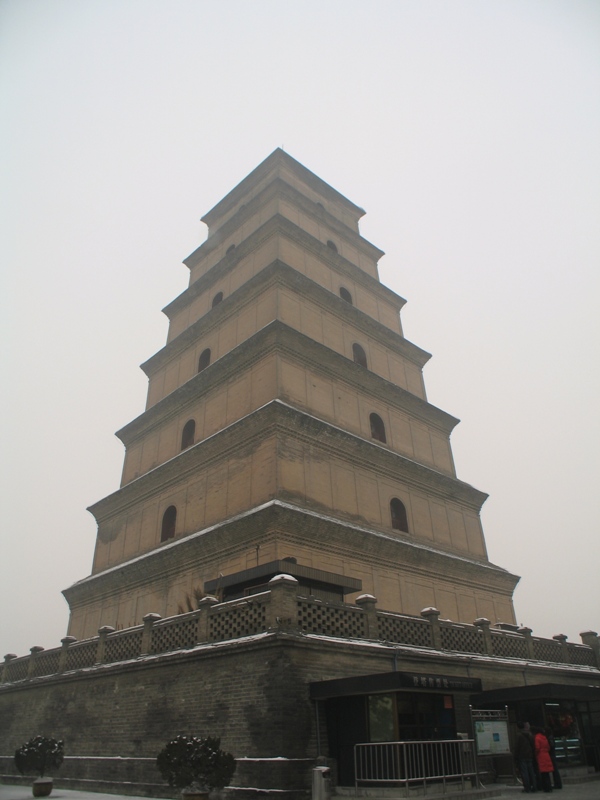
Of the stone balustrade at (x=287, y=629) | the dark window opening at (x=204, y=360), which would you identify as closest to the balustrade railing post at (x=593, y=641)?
the stone balustrade at (x=287, y=629)

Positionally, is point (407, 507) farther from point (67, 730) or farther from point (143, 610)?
point (67, 730)

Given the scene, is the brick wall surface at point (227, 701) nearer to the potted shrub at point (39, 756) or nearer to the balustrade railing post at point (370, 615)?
the balustrade railing post at point (370, 615)

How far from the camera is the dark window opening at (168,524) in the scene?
2027 centimetres

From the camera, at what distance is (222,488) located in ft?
60.6

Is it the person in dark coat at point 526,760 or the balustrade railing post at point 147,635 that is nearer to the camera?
the person in dark coat at point 526,760

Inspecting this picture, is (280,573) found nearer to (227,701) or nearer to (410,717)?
(227,701)

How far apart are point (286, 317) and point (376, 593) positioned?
9.98m

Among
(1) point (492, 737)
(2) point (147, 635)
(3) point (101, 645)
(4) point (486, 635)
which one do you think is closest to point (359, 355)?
(4) point (486, 635)

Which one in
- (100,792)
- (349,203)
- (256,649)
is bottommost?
(100,792)

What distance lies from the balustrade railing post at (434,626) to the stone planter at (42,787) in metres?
8.78

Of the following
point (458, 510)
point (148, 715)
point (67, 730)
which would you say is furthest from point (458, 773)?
point (458, 510)

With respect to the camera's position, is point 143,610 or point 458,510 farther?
point 458,510

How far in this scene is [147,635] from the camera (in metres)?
13.8

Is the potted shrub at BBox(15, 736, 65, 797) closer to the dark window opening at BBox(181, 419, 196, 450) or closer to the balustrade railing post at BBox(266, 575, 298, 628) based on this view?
the balustrade railing post at BBox(266, 575, 298, 628)
